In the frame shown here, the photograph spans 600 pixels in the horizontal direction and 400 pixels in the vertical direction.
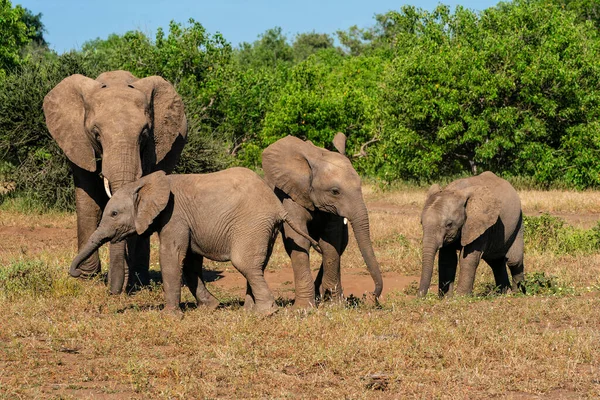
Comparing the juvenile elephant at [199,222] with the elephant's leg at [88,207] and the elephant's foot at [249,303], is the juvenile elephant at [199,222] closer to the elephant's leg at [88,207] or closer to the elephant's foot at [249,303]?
the elephant's foot at [249,303]

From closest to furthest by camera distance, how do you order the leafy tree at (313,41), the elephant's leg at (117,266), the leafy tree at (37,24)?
the elephant's leg at (117,266)
the leafy tree at (37,24)
the leafy tree at (313,41)

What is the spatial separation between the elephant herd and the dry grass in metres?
0.56

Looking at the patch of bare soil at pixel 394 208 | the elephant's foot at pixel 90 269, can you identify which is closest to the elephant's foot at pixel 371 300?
the elephant's foot at pixel 90 269

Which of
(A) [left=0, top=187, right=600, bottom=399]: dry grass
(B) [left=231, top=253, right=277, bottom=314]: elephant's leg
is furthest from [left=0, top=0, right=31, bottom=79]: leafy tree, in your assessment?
(B) [left=231, top=253, right=277, bottom=314]: elephant's leg

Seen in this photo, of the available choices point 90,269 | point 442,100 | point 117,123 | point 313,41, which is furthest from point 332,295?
point 313,41

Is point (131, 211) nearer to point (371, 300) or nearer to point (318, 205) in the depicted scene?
point (318, 205)

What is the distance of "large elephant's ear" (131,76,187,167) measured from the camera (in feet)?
39.4

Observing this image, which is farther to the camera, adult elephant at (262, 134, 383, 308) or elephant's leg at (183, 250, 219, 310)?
elephant's leg at (183, 250, 219, 310)

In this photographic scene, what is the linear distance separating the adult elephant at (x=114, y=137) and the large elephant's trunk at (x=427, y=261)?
11.6 feet

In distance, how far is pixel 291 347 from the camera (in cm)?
757

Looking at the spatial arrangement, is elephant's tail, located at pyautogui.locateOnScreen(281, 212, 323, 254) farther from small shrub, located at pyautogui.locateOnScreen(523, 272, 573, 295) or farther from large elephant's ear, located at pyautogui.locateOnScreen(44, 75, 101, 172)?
small shrub, located at pyautogui.locateOnScreen(523, 272, 573, 295)

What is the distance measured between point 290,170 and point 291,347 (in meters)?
3.10

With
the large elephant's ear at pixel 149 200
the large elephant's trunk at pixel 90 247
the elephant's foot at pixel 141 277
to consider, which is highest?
the large elephant's ear at pixel 149 200

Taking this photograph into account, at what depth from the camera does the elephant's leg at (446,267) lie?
11.4 m
